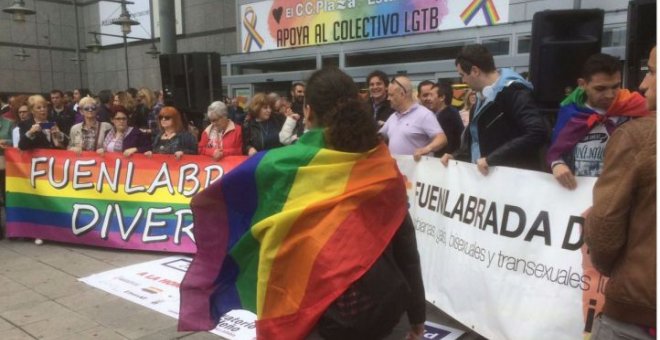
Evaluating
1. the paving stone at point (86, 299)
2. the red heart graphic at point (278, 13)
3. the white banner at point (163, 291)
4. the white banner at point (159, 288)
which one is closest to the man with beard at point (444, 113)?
the white banner at point (163, 291)

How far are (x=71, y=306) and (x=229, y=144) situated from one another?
2.22 meters

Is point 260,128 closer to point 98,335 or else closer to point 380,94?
point 380,94

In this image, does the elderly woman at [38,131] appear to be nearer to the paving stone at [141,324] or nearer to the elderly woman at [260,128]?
the elderly woman at [260,128]

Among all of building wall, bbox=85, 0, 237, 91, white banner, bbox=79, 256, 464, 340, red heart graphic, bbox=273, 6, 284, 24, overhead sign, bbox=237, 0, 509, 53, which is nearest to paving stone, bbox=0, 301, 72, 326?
white banner, bbox=79, 256, 464, 340

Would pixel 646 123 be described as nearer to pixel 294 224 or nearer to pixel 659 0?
pixel 659 0

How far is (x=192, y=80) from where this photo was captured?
8797mm

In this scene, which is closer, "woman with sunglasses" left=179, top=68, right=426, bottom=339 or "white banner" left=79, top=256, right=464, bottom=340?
"woman with sunglasses" left=179, top=68, right=426, bottom=339

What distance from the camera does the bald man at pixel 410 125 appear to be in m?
4.49

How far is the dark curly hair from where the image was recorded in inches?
76.9

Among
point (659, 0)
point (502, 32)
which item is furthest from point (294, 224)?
→ point (502, 32)

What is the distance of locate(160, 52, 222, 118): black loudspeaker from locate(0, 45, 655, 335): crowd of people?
471mm

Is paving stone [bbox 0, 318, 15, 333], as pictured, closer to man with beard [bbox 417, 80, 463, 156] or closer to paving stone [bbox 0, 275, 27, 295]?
paving stone [bbox 0, 275, 27, 295]

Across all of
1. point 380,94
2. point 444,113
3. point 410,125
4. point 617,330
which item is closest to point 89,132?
point 380,94

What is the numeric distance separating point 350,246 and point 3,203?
644cm
